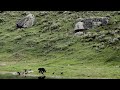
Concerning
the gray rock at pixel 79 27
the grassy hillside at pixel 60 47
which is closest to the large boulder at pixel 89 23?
the gray rock at pixel 79 27

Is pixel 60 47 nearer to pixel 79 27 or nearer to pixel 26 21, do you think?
pixel 79 27

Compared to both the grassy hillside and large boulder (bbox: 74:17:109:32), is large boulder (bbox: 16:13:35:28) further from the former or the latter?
large boulder (bbox: 74:17:109:32)

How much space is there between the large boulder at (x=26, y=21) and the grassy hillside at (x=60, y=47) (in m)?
2.47

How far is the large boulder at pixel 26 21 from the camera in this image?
13962 centimetres

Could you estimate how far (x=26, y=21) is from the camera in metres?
143

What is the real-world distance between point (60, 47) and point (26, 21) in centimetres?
3591

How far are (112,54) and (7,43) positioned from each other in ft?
149

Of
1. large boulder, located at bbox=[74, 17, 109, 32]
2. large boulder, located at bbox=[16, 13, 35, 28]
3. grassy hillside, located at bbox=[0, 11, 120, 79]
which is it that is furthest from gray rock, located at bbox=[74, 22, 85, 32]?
large boulder, located at bbox=[16, 13, 35, 28]

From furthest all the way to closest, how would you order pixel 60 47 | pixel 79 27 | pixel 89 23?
pixel 89 23 < pixel 79 27 < pixel 60 47

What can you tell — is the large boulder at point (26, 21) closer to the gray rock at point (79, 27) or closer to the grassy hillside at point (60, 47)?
the grassy hillside at point (60, 47)

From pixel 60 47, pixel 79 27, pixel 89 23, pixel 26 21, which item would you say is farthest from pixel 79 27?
pixel 26 21

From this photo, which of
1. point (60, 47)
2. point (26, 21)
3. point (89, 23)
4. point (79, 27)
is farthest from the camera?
point (26, 21)
